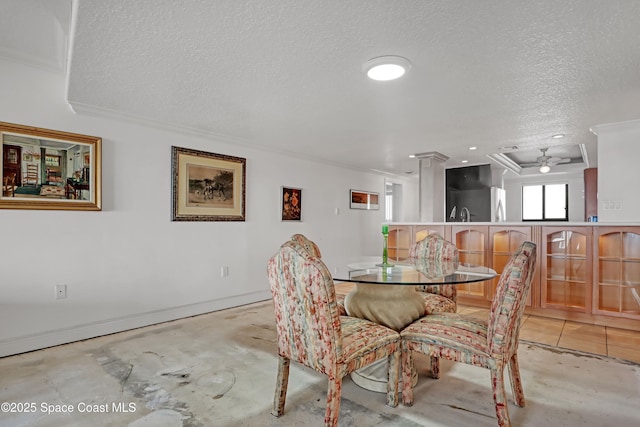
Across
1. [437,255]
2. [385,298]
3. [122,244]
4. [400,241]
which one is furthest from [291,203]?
[385,298]

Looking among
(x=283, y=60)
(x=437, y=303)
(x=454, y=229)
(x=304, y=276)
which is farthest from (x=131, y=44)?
(x=454, y=229)

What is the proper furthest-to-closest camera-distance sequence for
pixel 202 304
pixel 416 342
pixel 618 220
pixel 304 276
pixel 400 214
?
pixel 400 214, pixel 202 304, pixel 618 220, pixel 416 342, pixel 304 276

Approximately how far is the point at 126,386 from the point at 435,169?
187 inches

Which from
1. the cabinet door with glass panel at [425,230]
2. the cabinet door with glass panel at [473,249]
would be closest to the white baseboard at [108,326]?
the cabinet door with glass panel at [425,230]

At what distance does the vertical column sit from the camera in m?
5.36

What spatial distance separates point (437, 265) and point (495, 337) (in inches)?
45.3

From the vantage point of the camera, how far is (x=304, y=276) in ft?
5.28

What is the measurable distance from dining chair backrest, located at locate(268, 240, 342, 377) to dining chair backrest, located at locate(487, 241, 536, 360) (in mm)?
763

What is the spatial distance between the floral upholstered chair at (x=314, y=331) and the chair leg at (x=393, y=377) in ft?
0.25

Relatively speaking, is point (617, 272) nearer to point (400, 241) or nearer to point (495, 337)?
point (400, 241)

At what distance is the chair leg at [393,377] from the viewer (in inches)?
76.3

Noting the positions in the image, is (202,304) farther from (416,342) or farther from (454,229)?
(454,229)

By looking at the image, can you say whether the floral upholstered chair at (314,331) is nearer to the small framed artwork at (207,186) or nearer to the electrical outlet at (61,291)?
the electrical outlet at (61,291)

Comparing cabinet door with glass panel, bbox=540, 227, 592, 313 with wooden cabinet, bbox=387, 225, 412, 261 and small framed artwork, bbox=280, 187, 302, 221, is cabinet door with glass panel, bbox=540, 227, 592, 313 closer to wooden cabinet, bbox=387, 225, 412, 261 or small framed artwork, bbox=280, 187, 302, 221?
wooden cabinet, bbox=387, 225, 412, 261
